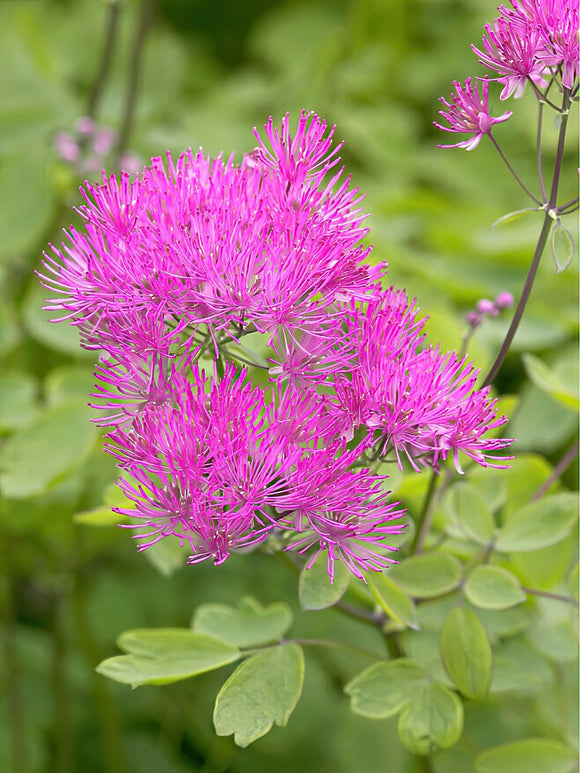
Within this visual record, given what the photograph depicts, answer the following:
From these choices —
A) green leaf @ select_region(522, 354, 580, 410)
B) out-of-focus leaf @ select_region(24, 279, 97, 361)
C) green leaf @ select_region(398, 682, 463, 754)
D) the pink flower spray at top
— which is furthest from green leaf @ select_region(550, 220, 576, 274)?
out-of-focus leaf @ select_region(24, 279, 97, 361)

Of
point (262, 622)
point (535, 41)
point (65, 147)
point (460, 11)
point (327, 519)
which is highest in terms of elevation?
point (460, 11)

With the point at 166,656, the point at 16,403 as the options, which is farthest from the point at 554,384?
the point at 16,403

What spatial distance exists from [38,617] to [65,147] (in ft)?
2.58

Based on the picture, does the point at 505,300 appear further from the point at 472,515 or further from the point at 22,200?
the point at 22,200

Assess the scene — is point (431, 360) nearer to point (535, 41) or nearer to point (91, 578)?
point (535, 41)

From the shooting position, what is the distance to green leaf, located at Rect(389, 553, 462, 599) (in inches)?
28.6

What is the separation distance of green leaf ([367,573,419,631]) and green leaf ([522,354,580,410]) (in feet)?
0.91

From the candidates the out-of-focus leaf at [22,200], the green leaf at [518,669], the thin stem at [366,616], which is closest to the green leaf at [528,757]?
the green leaf at [518,669]

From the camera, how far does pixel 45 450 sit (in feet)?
3.04

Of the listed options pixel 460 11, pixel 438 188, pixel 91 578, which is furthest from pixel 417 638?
pixel 460 11

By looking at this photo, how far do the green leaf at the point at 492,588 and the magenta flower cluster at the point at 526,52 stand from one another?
34 centimetres

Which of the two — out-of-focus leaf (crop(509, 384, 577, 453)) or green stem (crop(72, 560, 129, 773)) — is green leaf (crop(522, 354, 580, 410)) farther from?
green stem (crop(72, 560, 129, 773))

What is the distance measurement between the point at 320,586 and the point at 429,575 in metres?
0.13

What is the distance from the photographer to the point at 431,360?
23.9 inches
